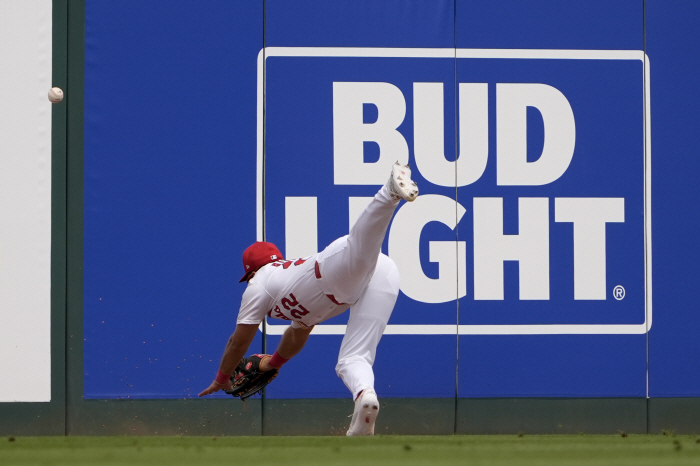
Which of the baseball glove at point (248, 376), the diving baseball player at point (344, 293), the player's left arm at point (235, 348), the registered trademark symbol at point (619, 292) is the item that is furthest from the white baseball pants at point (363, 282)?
the registered trademark symbol at point (619, 292)

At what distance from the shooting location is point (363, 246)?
469 centimetres

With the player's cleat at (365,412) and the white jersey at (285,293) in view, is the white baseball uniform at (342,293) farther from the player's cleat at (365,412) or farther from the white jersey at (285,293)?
the player's cleat at (365,412)

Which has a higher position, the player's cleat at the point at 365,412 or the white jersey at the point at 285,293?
the white jersey at the point at 285,293

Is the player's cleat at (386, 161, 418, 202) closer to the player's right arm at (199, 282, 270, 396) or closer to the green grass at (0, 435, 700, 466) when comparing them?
the player's right arm at (199, 282, 270, 396)

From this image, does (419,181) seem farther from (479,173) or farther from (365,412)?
(365,412)

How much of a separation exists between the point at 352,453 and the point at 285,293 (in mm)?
1799

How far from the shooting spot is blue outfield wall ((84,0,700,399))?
6.72m

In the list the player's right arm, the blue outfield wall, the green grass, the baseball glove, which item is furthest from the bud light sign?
the green grass

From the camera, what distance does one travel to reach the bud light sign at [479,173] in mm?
6785

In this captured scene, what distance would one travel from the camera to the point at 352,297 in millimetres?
5043

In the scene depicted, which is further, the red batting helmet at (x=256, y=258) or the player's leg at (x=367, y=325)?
the red batting helmet at (x=256, y=258)

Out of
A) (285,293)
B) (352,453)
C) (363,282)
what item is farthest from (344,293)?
(352,453)

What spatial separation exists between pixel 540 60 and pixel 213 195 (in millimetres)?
2791

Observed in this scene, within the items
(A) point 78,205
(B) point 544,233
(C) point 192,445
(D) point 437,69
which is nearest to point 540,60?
(D) point 437,69
